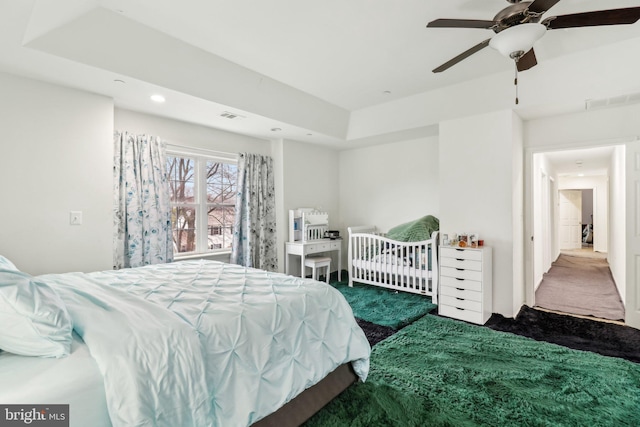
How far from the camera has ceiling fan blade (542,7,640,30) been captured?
5.17ft

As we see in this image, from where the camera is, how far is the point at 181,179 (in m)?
3.89

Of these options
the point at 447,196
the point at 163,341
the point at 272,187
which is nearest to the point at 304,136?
the point at 272,187

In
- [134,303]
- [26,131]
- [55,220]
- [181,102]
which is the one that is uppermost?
[181,102]

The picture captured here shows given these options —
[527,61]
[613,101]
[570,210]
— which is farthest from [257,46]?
[570,210]

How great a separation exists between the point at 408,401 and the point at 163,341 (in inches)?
59.1

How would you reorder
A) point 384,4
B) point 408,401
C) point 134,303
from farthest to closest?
point 384,4, point 408,401, point 134,303

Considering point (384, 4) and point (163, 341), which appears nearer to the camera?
point (163, 341)

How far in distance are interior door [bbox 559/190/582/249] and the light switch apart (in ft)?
36.0

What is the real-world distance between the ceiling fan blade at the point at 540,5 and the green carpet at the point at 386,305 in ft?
8.71

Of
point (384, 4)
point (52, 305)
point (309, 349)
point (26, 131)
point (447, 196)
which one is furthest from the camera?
point (447, 196)

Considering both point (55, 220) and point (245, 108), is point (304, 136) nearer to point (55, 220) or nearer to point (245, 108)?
point (245, 108)

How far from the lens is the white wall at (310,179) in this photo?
15.5ft

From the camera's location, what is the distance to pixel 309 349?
1675mm

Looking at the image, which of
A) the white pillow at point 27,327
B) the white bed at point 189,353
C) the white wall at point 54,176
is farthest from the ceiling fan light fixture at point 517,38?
the white wall at point 54,176
